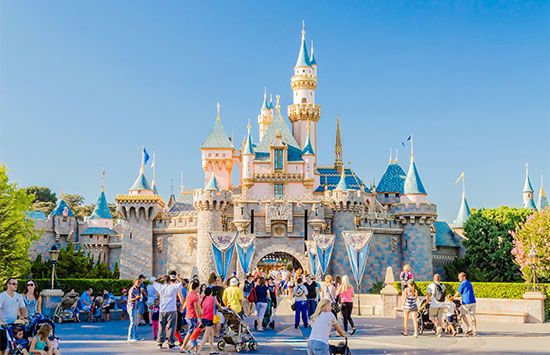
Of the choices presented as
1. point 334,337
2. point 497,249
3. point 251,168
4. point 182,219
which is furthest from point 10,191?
point 497,249

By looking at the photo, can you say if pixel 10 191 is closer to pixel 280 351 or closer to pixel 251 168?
pixel 251 168

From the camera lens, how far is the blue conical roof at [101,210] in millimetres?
49344

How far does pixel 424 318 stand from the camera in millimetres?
16703

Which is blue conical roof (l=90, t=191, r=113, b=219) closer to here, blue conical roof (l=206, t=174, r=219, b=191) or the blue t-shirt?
blue conical roof (l=206, t=174, r=219, b=191)

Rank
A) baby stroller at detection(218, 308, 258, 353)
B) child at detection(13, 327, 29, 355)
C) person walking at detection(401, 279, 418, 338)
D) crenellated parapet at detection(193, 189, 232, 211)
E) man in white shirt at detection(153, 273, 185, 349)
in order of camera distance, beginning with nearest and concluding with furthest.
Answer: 1. child at detection(13, 327, 29, 355)
2. baby stroller at detection(218, 308, 258, 353)
3. man in white shirt at detection(153, 273, 185, 349)
4. person walking at detection(401, 279, 418, 338)
5. crenellated parapet at detection(193, 189, 232, 211)

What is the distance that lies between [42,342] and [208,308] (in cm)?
355

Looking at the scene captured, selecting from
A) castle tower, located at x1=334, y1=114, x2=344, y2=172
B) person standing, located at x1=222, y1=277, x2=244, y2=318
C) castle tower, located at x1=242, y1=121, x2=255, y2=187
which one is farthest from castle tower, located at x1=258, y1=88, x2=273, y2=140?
person standing, located at x1=222, y1=277, x2=244, y2=318

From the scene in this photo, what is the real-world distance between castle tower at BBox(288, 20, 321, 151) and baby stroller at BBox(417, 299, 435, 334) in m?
33.8

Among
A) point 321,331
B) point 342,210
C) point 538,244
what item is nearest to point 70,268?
point 342,210

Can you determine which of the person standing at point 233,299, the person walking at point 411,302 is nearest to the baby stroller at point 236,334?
the person standing at point 233,299

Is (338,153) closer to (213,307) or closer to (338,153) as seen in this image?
(338,153)

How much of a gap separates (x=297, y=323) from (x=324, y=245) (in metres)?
17.6

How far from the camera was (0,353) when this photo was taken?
A: 10.3m

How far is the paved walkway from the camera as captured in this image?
13398 millimetres
